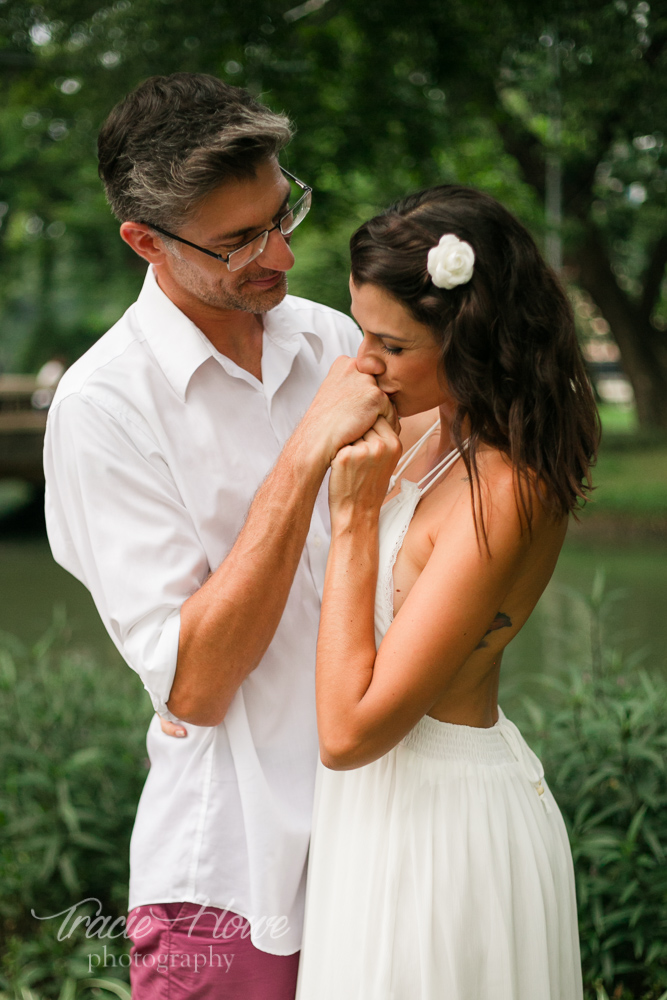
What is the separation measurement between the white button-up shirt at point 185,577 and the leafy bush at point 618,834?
132cm

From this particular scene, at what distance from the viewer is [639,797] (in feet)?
9.22

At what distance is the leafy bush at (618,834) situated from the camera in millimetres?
2674

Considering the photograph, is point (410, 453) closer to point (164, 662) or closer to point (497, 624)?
point (497, 624)

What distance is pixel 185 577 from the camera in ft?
5.49

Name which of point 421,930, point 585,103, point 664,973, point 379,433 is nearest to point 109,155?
point 379,433

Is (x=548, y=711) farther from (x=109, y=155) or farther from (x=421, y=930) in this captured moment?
(x=109, y=155)

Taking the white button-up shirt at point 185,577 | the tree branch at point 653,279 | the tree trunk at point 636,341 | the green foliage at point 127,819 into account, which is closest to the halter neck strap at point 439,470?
the white button-up shirt at point 185,577

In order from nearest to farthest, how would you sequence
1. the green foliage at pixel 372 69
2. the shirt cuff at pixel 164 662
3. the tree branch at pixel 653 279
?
the shirt cuff at pixel 164 662, the green foliage at pixel 372 69, the tree branch at pixel 653 279

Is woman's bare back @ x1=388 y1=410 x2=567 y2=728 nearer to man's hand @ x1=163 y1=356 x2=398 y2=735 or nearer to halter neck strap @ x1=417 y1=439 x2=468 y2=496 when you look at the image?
halter neck strap @ x1=417 y1=439 x2=468 y2=496

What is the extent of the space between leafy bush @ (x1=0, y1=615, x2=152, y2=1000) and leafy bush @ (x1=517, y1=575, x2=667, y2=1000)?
56.1 inches

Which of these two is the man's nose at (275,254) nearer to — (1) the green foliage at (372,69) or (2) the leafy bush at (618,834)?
(2) the leafy bush at (618,834)

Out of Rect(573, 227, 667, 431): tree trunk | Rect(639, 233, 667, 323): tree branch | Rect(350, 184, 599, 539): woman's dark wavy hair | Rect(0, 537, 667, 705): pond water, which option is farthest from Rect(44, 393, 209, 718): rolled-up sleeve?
Rect(639, 233, 667, 323): tree branch

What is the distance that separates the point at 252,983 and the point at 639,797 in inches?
60.0

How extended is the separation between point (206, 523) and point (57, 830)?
1.86m
